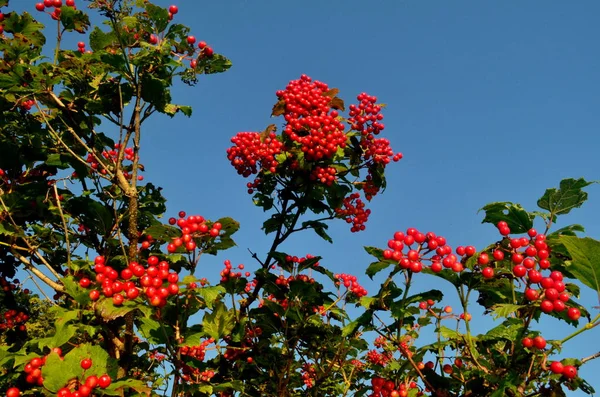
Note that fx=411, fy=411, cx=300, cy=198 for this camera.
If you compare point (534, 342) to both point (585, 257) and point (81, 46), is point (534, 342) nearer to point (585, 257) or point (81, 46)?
point (585, 257)

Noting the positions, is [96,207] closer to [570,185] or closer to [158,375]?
[158,375]

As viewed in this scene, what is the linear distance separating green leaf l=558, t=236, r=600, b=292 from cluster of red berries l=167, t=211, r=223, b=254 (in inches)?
137

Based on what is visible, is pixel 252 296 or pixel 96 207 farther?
pixel 252 296

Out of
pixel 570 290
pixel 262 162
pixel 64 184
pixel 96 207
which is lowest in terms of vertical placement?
pixel 570 290

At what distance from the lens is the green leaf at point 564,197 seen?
3.76 m

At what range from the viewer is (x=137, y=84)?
5398mm

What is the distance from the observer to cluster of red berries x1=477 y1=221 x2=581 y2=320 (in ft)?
9.77

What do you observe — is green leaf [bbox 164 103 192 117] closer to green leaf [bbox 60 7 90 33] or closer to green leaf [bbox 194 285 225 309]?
green leaf [bbox 60 7 90 33]

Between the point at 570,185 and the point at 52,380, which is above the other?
the point at 570,185

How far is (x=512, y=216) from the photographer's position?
12.3 feet

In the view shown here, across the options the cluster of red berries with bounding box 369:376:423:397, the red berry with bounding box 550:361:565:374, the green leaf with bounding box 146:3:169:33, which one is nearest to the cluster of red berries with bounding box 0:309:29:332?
the green leaf with bounding box 146:3:169:33

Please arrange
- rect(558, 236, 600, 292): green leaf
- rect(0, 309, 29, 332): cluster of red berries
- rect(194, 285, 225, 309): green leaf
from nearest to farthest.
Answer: rect(558, 236, 600, 292): green leaf < rect(194, 285, 225, 309): green leaf < rect(0, 309, 29, 332): cluster of red berries

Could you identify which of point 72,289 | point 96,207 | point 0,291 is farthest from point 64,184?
point 72,289

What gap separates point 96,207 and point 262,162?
106 inches
